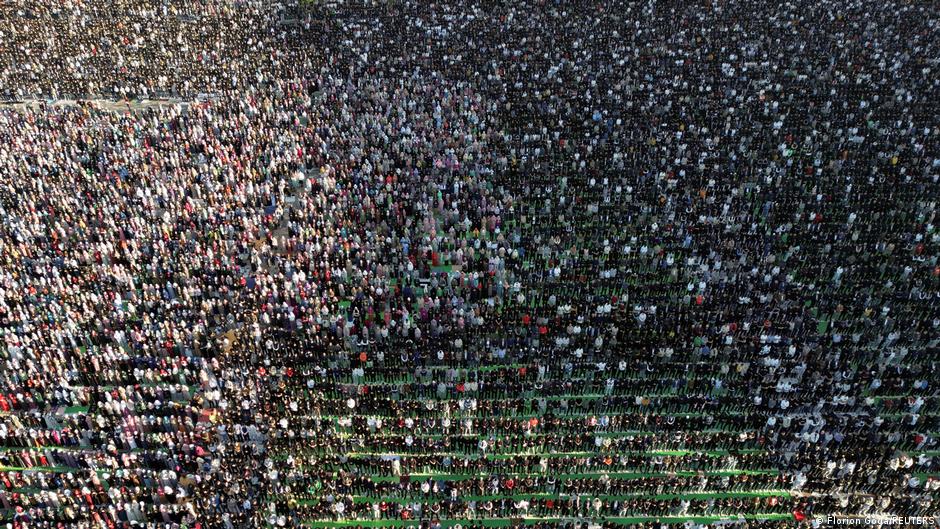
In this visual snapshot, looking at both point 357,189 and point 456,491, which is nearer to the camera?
point 456,491

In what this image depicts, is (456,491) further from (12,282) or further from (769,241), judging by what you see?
(12,282)

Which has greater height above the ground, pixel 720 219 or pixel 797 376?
pixel 720 219

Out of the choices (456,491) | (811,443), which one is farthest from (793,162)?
(456,491)

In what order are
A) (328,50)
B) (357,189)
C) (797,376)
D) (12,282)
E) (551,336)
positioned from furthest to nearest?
1. (328,50)
2. (357,189)
3. (12,282)
4. (551,336)
5. (797,376)

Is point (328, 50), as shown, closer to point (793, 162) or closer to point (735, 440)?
point (793, 162)

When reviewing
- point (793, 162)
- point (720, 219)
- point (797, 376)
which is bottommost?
point (797, 376)

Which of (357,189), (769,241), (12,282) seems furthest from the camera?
(357,189)
